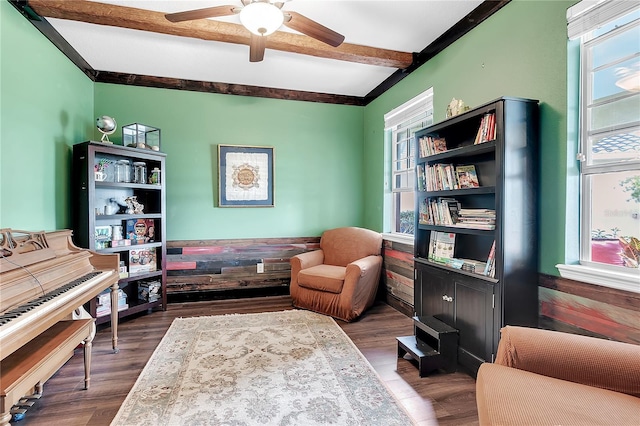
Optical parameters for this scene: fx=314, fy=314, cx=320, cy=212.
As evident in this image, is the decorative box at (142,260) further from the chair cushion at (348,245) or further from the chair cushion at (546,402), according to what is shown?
the chair cushion at (546,402)

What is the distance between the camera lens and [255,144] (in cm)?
402

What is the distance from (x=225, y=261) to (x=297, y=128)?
194 cm

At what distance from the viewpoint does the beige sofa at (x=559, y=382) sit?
1.04 metres

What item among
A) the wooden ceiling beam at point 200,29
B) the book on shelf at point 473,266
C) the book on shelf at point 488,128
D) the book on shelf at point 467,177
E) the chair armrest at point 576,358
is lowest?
the chair armrest at point 576,358

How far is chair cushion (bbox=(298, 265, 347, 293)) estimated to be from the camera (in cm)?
315

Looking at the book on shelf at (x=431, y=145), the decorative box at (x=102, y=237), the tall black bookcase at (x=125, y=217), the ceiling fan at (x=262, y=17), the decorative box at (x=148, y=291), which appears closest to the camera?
the ceiling fan at (x=262, y=17)

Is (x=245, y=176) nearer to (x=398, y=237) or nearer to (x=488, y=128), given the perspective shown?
(x=398, y=237)

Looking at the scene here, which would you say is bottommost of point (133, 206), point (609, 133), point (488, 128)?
point (133, 206)

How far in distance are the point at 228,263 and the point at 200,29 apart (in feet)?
8.30

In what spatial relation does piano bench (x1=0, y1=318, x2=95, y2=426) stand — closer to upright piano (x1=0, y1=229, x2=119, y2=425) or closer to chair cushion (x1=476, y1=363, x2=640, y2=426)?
upright piano (x1=0, y1=229, x2=119, y2=425)

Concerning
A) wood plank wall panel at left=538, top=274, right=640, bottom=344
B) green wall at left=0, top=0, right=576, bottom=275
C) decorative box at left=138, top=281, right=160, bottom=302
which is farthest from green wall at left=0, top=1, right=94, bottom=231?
wood plank wall panel at left=538, top=274, right=640, bottom=344

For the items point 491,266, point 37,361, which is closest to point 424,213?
point 491,266

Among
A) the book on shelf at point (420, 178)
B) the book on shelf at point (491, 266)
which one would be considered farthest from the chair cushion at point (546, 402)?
the book on shelf at point (420, 178)

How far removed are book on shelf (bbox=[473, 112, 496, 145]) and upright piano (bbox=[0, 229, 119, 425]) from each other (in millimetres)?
2604
